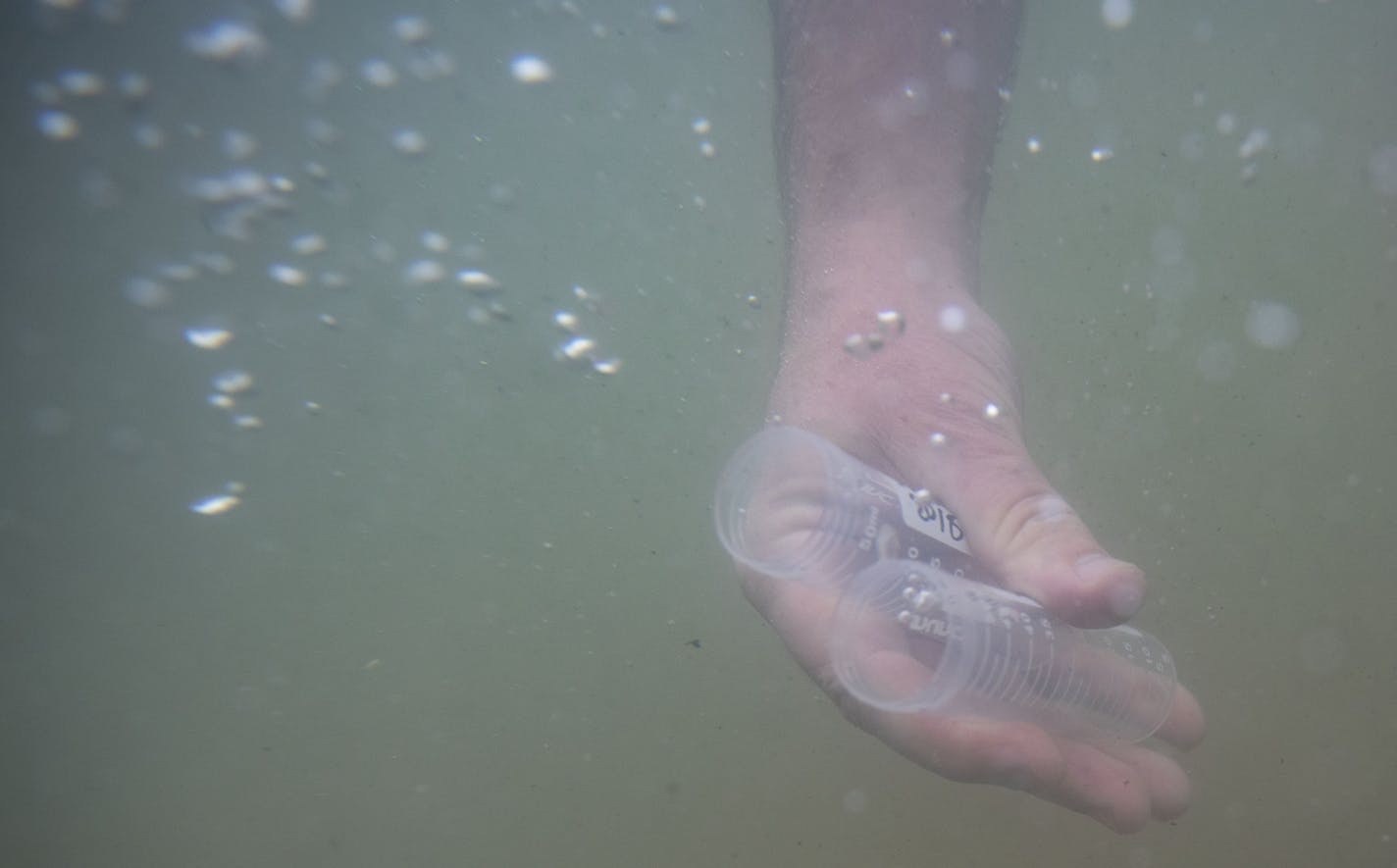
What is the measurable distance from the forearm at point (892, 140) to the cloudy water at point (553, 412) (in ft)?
1.02

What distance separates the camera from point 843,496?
149 centimetres

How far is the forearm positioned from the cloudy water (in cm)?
31

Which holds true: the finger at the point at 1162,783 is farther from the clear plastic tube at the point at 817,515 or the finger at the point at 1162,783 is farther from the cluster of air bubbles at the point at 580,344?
the cluster of air bubbles at the point at 580,344

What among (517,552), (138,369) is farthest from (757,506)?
(138,369)

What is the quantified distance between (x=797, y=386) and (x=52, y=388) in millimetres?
13371

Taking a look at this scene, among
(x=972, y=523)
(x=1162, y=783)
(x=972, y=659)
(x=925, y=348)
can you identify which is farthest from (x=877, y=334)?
(x=1162, y=783)

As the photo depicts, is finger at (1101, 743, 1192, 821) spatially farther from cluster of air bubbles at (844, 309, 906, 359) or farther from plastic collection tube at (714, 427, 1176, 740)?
cluster of air bubbles at (844, 309, 906, 359)

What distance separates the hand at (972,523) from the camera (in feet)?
3.84

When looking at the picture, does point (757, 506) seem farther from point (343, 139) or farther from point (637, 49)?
point (343, 139)

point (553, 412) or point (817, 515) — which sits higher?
point (817, 515)

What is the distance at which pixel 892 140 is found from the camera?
74.7 inches

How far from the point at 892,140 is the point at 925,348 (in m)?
0.62

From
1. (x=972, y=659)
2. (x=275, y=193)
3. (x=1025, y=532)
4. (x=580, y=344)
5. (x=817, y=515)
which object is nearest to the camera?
(x=1025, y=532)

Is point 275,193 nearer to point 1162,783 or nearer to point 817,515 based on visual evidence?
point 817,515
